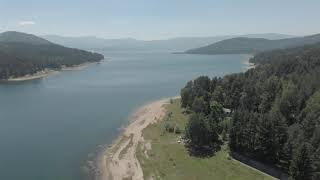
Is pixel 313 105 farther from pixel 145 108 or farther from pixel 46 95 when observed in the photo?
pixel 46 95

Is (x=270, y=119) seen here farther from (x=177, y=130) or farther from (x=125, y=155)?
(x=125, y=155)

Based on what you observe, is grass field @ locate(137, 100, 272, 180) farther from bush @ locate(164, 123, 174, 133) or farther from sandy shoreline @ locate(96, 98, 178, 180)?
bush @ locate(164, 123, 174, 133)

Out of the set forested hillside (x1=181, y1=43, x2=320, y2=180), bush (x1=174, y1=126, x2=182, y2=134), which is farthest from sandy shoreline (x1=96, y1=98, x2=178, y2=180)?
forested hillside (x1=181, y1=43, x2=320, y2=180)

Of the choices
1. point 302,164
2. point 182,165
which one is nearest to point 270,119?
point 302,164

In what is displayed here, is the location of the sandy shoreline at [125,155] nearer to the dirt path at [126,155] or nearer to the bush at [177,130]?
the dirt path at [126,155]

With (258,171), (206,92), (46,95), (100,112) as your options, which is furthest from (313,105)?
(46,95)
